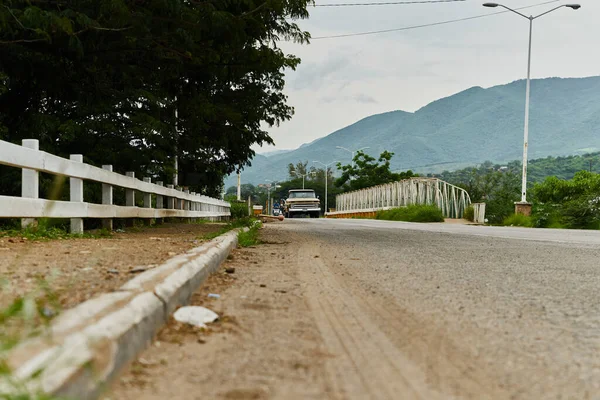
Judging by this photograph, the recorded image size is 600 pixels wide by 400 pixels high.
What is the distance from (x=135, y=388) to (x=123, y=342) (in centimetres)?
27

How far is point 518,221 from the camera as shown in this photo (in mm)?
23469

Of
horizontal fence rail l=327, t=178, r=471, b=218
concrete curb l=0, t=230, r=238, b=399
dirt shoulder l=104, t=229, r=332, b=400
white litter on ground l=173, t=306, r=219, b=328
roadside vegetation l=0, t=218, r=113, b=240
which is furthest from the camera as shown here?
horizontal fence rail l=327, t=178, r=471, b=218

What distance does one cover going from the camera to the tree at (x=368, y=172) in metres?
74.9

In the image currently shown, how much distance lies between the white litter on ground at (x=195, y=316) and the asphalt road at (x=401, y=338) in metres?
0.19

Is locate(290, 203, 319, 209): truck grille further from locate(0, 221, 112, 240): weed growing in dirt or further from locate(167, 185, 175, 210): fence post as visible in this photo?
locate(0, 221, 112, 240): weed growing in dirt

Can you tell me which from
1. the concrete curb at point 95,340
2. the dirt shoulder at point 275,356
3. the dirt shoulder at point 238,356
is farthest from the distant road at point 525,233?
the concrete curb at point 95,340

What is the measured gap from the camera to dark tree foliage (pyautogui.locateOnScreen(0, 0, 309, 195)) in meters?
8.99

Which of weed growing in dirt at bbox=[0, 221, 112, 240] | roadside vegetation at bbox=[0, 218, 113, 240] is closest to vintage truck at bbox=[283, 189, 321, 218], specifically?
roadside vegetation at bbox=[0, 218, 113, 240]

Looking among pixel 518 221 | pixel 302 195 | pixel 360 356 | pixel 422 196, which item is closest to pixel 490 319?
pixel 360 356

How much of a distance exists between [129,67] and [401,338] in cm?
907

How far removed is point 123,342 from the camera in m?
2.59

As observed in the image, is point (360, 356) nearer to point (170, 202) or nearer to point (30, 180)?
point (30, 180)

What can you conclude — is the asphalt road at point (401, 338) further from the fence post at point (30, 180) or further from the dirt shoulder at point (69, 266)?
the fence post at point (30, 180)

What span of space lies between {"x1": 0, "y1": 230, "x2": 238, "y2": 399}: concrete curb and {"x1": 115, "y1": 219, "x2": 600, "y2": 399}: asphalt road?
164 millimetres
